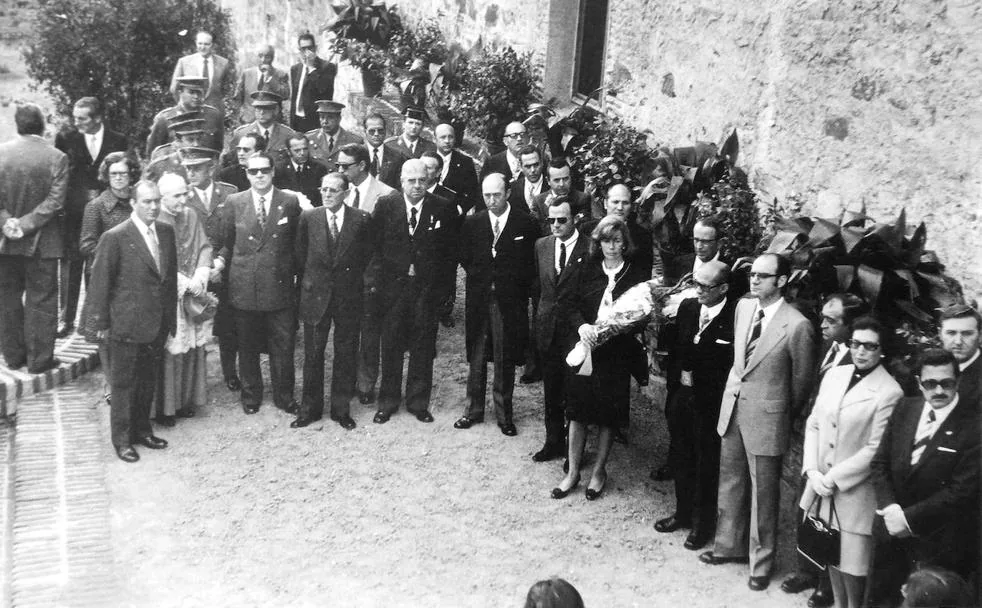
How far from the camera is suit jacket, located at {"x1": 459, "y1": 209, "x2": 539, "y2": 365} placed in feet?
26.2

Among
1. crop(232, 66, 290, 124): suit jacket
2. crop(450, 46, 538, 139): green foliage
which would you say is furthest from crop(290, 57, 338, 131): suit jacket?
crop(450, 46, 538, 139): green foliage

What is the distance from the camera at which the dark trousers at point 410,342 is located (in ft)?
27.1

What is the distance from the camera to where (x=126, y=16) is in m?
13.0

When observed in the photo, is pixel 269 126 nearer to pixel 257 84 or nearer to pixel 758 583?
pixel 257 84

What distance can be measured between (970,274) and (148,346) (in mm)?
Result: 5447

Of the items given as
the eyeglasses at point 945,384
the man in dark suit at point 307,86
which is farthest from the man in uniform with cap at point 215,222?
the eyeglasses at point 945,384

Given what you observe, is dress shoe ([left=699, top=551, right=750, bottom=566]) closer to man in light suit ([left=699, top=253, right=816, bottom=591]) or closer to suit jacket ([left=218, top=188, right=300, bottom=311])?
man in light suit ([left=699, top=253, right=816, bottom=591])

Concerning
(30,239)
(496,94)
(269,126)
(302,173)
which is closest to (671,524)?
(302,173)

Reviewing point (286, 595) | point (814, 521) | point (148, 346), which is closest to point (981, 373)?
point (814, 521)

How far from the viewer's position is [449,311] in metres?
9.78

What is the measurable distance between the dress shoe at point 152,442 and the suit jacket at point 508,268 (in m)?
2.49

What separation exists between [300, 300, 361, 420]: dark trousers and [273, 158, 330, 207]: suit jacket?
1594mm

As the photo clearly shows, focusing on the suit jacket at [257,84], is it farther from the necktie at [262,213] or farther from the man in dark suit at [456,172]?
the necktie at [262,213]

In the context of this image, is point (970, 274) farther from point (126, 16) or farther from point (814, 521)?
point (126, 16)
